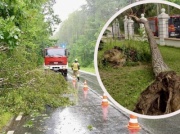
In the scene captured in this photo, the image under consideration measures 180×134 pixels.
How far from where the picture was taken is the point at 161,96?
1263 mm

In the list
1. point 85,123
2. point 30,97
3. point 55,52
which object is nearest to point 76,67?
point 55,52

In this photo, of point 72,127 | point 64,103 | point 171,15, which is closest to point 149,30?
point 171,15

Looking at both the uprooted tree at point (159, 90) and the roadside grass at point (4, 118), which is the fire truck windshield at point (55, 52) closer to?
the roadside grass at point (4, 118)

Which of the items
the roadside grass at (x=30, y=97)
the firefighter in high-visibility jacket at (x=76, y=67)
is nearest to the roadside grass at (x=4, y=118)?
the roadside grass at (x=30, y=97)

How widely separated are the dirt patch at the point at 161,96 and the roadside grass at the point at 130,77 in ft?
0.09

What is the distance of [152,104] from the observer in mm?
1260

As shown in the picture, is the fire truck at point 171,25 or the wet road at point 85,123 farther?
the wet road at point 85,123

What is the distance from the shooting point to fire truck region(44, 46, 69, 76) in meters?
23.5

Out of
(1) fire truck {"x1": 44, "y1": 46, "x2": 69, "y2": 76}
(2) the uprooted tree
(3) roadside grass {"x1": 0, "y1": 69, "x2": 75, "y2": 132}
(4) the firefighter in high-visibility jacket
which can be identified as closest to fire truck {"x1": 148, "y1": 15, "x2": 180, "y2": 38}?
(2) the uprooted tree

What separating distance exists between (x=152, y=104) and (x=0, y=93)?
9172mm

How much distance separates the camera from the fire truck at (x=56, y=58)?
76.9 ft

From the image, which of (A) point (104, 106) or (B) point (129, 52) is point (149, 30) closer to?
(B) point (129, 52)

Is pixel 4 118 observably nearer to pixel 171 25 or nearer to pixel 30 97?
pixel 30 97

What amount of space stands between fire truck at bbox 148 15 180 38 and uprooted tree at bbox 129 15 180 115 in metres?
0.02
